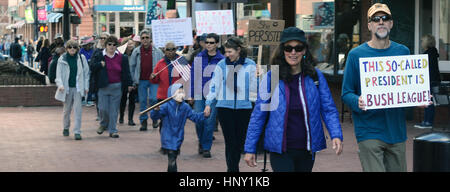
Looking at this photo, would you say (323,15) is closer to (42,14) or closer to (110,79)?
(110,79)

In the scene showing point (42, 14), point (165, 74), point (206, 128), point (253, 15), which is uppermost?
point (42, 14)

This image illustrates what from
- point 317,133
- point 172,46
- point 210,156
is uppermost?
point 172,46

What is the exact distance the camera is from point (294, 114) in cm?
582

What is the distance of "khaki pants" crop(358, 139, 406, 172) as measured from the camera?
6098 millimetres

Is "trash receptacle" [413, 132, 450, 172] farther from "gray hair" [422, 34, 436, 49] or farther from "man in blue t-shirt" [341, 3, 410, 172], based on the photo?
"gray hair" [422, 34, 436, 49]

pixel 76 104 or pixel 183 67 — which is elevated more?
pixel 183 67

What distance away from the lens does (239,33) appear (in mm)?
22875

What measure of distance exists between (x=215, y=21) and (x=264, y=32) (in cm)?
386

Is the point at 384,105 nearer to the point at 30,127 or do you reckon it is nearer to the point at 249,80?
the point at 249,80

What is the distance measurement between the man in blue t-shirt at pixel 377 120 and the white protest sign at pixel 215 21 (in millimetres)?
8105

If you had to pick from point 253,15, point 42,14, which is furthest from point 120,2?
point 253,15

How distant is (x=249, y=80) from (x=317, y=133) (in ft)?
10.5
